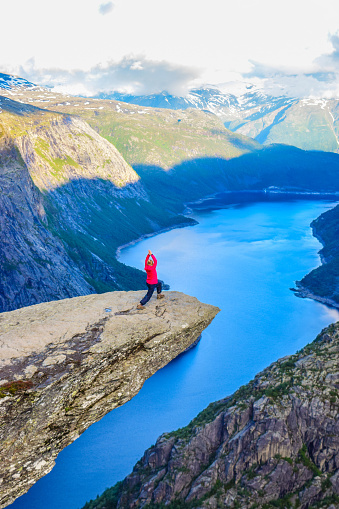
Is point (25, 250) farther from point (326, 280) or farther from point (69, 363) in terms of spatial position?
point (326, 280)

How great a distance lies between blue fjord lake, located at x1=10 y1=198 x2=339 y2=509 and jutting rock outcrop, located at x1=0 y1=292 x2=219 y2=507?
40471 mm

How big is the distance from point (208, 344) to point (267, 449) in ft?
226

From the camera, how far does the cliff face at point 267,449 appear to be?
2233cm

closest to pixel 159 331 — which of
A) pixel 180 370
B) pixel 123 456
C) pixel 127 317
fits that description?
pixel 127 317

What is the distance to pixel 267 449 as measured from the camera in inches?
928

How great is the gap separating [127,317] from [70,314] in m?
3.07

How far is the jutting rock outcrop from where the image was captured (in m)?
16.0

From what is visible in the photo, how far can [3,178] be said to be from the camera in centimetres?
7950

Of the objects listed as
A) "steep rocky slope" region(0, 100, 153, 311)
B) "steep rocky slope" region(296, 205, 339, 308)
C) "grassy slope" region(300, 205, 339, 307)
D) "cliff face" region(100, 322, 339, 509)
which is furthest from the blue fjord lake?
"cliff face" region(100, 322, 339, 509)

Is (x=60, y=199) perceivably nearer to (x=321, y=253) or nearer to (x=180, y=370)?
(x=180, y=370)

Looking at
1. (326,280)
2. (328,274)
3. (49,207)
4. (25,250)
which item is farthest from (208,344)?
(49,207)

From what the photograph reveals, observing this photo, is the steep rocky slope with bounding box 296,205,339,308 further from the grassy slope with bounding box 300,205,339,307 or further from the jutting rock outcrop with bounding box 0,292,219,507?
the jutting rock outcrop with bounding box 0,292,219,507

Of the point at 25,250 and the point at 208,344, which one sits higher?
the point at 25,250

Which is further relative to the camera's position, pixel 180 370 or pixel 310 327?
pixel 310 327
